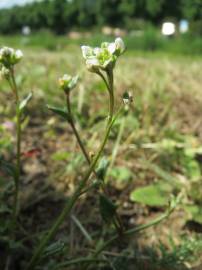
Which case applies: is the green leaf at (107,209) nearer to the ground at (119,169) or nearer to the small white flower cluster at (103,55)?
the ground at (119,169)

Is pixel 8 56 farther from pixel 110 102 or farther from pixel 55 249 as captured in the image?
pixel 55 249

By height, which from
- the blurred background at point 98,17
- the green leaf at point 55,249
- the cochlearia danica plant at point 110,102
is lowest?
the blurred background at point 98,17

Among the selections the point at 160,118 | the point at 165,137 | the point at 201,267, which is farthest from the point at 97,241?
the point at 160,118

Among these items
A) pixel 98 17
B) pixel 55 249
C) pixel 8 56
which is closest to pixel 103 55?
pixel 8 56

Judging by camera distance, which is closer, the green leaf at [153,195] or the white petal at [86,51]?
the white petal at [86,51]

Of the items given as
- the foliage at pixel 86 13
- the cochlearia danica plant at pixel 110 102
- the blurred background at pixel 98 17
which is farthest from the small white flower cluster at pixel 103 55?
the foliage at pixel 86 13
